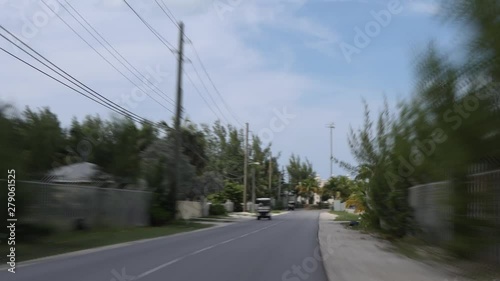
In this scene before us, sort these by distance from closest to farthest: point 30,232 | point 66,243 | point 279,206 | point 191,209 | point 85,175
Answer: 1. point 30,232
2. point 66,243
3. point 85,175
4. point 191,209
5. point 279,206

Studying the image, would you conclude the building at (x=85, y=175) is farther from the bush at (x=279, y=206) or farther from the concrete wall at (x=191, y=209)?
the bush at (x=279, y=206)

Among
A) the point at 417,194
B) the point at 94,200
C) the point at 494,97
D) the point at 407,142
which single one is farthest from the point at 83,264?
the point at 94,200

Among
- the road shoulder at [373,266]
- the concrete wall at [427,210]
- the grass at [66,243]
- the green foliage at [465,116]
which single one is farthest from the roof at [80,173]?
the green foliage at [465,116]

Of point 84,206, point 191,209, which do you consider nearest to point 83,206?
point 84,206

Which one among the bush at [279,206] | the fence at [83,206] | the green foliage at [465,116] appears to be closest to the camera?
the green foliage at [465,116]

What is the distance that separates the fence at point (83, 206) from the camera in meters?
20.9

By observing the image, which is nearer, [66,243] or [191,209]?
[66,243]

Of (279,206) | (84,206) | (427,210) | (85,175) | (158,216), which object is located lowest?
(158,216)

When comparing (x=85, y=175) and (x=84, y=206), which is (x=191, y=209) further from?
(x=84, y=206)

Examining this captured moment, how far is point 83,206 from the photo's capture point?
89.1 feet

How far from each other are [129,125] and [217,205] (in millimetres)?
28979

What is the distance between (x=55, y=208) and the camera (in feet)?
76.4

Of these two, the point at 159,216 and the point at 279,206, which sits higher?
the point at 279,206

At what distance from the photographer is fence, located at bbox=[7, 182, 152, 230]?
20.9 m
